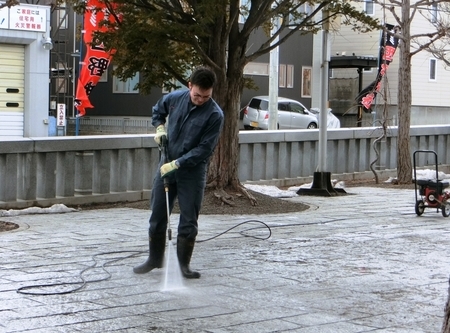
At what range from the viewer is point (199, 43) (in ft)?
41.6

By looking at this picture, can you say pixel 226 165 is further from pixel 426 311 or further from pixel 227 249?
pixel 426 311

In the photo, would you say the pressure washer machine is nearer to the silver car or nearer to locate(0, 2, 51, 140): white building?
locate(0, 2, 51, 140): white building

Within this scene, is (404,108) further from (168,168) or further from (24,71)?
(24,71)

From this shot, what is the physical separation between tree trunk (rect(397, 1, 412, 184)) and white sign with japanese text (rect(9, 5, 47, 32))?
48.3ft

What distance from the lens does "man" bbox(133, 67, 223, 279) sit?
285 inches

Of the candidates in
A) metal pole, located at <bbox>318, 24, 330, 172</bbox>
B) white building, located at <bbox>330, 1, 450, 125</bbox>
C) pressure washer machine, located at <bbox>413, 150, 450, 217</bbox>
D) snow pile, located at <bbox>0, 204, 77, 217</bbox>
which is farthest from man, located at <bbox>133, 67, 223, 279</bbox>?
white building, located at <bbox>330, 1, 450, 125</bbox>

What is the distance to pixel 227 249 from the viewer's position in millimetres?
9008

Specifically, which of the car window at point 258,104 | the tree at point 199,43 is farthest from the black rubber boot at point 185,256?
the car window at point 258,104

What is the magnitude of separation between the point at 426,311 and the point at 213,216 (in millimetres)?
5791

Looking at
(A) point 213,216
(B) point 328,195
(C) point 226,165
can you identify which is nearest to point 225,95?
(C) point 226,165

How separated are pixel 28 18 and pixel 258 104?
12032 millimetres

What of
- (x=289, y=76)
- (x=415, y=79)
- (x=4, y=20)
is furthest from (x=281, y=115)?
(x=4, y=20)

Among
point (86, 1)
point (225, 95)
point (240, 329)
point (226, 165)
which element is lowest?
point (240, 329)

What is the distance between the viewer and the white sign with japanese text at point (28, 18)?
90.1 ft
